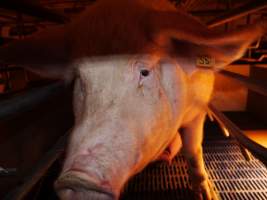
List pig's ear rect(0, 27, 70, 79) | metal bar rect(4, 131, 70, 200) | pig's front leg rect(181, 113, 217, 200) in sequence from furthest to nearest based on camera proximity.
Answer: pig's front leg rect(181, 113, 217, 200) → pig's ear rect(0, 27, 70, 79) → metal bar rect(4, 131, 70, 200)

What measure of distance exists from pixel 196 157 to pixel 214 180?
20.1 inches

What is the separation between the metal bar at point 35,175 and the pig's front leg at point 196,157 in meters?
1.00

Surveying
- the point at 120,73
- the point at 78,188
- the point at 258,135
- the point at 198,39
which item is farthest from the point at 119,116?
the point at 258,135

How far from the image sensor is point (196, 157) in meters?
2.33

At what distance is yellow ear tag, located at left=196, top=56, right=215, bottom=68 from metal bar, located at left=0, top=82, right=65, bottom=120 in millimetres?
739

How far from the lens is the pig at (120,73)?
1007mm

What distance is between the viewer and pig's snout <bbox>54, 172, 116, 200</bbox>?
35.8 inches

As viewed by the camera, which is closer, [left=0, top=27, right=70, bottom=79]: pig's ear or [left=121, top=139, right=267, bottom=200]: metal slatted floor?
[left=0, top=27, right=70, bottom=79]: pig's ear

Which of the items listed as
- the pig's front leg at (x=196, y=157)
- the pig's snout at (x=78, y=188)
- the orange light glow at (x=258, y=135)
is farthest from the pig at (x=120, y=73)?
the orange light glow at (x=258, y=135)

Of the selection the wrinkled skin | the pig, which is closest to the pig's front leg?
the pig

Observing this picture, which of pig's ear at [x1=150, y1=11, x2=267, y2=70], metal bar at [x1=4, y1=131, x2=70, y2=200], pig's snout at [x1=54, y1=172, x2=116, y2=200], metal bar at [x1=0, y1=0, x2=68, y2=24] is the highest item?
metal bar at [x1=0, y1=0, x2=68, y2=24]

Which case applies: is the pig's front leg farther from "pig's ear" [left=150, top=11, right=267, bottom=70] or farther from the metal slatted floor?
"pig's ear" [left=150, top=11, right=267, bottom=70]

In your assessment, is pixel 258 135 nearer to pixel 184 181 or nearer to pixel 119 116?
pixel 184 181

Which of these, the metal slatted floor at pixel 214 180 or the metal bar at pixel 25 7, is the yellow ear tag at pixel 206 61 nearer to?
the metal bar at pixel 25 7
